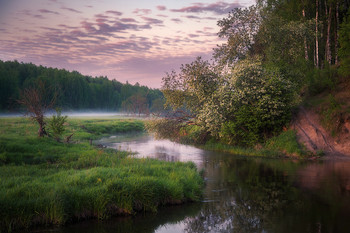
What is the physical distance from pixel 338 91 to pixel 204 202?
991 inches

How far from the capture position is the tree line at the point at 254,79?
2834 cm

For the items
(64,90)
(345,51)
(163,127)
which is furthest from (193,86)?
→ (64,90)

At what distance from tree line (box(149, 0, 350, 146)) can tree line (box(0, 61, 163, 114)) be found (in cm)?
4966

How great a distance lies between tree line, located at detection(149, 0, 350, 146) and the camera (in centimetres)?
2834

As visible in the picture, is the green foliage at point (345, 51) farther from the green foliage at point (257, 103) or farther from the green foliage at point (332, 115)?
the green foliage at point (257, 103)

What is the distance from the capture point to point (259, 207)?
1331 cm

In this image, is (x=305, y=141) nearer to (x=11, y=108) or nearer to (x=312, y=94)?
(x=312, y=94)

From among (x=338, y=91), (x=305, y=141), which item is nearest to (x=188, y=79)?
(x=305, y=141)

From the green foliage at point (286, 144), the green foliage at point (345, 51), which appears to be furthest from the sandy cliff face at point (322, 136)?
the green foliage at point (345, 51)

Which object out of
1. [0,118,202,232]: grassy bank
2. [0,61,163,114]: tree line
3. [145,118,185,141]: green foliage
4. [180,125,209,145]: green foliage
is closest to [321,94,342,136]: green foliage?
[180,125,209,145]: green foliage

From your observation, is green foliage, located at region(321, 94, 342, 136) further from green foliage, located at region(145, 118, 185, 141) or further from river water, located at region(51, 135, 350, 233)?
green foliage, located at region(145, 118, 185, 141)

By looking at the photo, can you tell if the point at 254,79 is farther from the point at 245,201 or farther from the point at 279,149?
the point at 245,201

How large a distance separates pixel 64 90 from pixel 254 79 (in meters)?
111

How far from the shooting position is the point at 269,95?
27.3 metres
